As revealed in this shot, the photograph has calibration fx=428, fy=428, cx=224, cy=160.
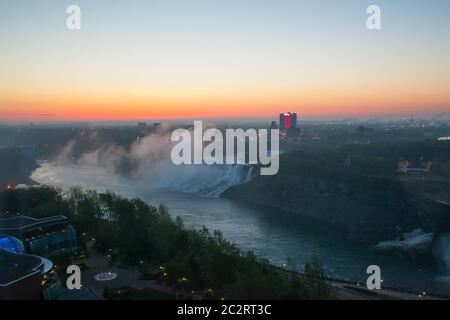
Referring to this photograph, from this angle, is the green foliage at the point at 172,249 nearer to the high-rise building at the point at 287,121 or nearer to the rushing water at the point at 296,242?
the rushing water at the point at 296,242

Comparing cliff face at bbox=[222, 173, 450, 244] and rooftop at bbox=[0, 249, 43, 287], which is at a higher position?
rooftop at bbox=[0, 249, 43, 287]

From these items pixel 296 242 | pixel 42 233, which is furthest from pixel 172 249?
pixel 296 242

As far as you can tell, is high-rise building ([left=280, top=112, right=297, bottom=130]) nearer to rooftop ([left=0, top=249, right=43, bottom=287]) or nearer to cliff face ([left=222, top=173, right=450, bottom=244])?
cliff face ([left=222, top=173, right=450, bottom=244])

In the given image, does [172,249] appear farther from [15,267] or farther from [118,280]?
[15,267]

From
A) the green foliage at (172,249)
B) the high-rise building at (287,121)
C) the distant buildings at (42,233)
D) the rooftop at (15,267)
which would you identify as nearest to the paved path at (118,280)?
the green foliage at (172,249)

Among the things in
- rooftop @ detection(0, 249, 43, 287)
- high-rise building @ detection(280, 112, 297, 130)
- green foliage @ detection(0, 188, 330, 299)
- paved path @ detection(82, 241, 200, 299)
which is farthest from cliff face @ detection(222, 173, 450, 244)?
high-rise building @ detection(280, 112, 297, 130)

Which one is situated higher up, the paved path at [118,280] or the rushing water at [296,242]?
the paved path at [118,280]
